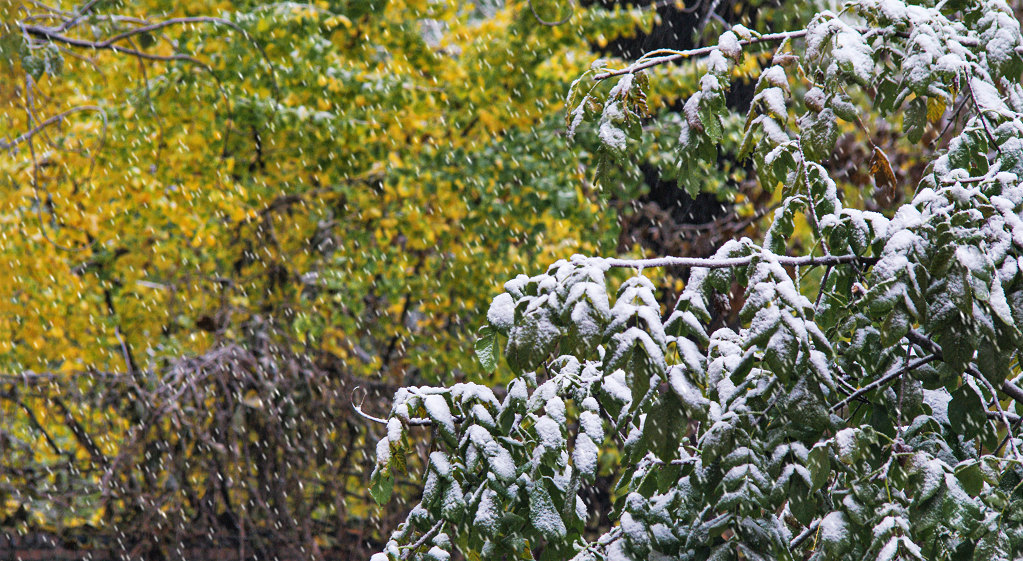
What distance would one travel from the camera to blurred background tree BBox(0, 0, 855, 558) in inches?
208

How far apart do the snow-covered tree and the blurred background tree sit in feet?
11.5

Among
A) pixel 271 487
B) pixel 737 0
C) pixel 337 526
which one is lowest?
pixel 337 526

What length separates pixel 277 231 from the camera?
6734 millimetres

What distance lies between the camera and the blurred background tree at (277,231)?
5.28m

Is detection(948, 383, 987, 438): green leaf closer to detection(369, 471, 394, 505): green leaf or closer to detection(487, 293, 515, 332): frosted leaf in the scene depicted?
detection(487, 293, 515, 332): frosted leaf

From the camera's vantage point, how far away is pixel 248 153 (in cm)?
666

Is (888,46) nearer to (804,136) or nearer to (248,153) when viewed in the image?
(804,136)

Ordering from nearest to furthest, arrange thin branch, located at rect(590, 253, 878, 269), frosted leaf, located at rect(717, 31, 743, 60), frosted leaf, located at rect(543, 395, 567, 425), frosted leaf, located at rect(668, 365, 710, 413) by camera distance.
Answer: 1. frosted leaf, located at rect(668, 365, 710, 413)
2. thin branch, located at rect(590, 253, 878, 269)
3. frosted leaf, located at rect(543, 395, 567, 425)
4. frosted leaf, located at rect(717, 31, 743, 60)

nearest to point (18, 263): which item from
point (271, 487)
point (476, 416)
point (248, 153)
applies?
point (248, 153)

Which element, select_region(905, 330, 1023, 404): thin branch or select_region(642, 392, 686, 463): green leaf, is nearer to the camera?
select_region(642, 392, 686, 463): green leaf

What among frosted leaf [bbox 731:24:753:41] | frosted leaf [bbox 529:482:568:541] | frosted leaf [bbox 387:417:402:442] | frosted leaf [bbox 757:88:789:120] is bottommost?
frosted leaf [bbox 529:482:568:541]

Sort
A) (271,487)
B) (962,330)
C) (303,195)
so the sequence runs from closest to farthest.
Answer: (962,330) < (271,487) < (303,195)

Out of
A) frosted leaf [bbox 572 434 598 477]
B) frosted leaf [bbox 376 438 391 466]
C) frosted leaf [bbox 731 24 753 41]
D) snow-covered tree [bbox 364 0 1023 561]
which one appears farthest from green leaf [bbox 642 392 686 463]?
frosted leaf [bbox 731 24 753 41]

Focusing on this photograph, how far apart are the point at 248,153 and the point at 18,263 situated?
1.63 m
